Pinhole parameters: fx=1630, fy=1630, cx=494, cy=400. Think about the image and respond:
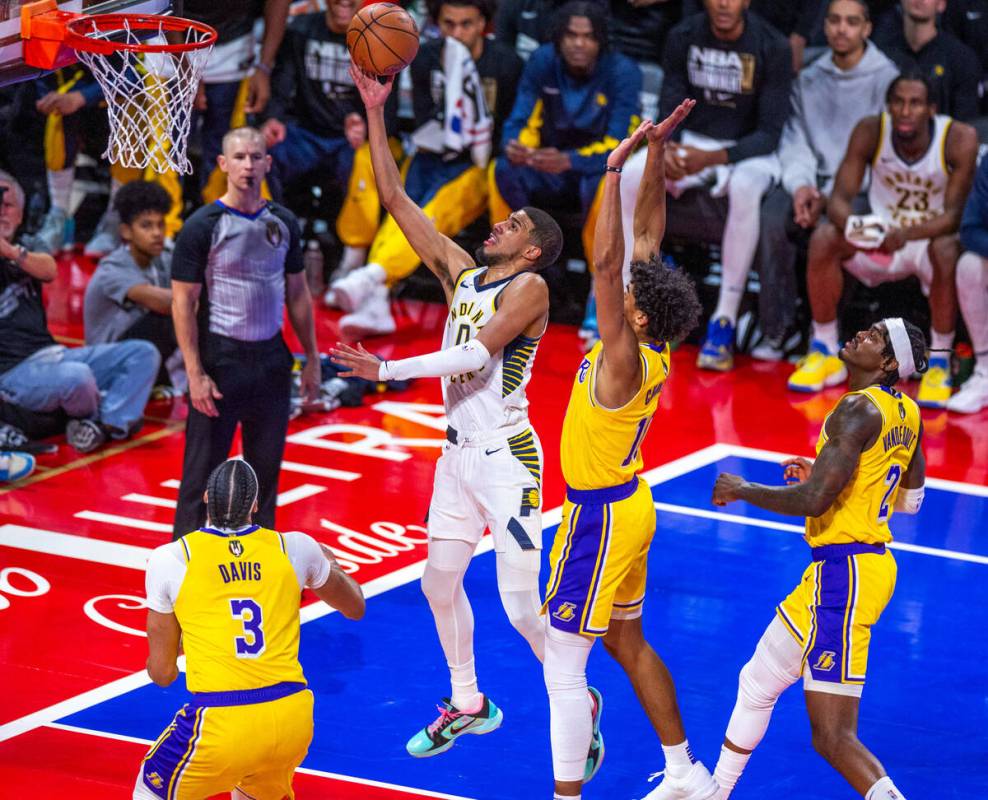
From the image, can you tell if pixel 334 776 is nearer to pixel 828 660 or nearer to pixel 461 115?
pixel 828 660

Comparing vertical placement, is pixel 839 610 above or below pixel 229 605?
below

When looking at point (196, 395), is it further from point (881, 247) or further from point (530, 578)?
point (881, 247)

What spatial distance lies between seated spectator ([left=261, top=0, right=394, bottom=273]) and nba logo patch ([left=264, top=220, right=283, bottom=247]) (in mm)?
5551

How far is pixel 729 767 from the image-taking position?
619 centimetres

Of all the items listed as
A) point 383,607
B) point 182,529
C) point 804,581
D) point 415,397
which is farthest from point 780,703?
point 415,397

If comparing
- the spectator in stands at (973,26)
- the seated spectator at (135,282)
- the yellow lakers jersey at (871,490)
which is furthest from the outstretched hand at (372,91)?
the spectator in stands at (973,26)

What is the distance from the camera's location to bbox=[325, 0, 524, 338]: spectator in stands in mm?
13258

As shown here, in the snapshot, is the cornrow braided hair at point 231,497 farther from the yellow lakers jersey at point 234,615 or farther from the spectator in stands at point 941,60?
the spectator in stands at point 941,60

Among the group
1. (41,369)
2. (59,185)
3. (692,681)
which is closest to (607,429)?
(692,681)

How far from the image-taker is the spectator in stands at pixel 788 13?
13.7m

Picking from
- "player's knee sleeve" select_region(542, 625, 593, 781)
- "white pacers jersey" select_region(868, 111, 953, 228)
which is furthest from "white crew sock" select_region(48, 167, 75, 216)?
"player's knee sleeve" select_region(542, 625, 593, 781)

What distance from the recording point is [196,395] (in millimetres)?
8055

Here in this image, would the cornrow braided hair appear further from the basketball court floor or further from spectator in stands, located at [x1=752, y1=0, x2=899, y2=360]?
spectator in stands, located at [x1=752, y1=0, x2=899, y2=360]

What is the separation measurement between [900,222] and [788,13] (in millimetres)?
2435
